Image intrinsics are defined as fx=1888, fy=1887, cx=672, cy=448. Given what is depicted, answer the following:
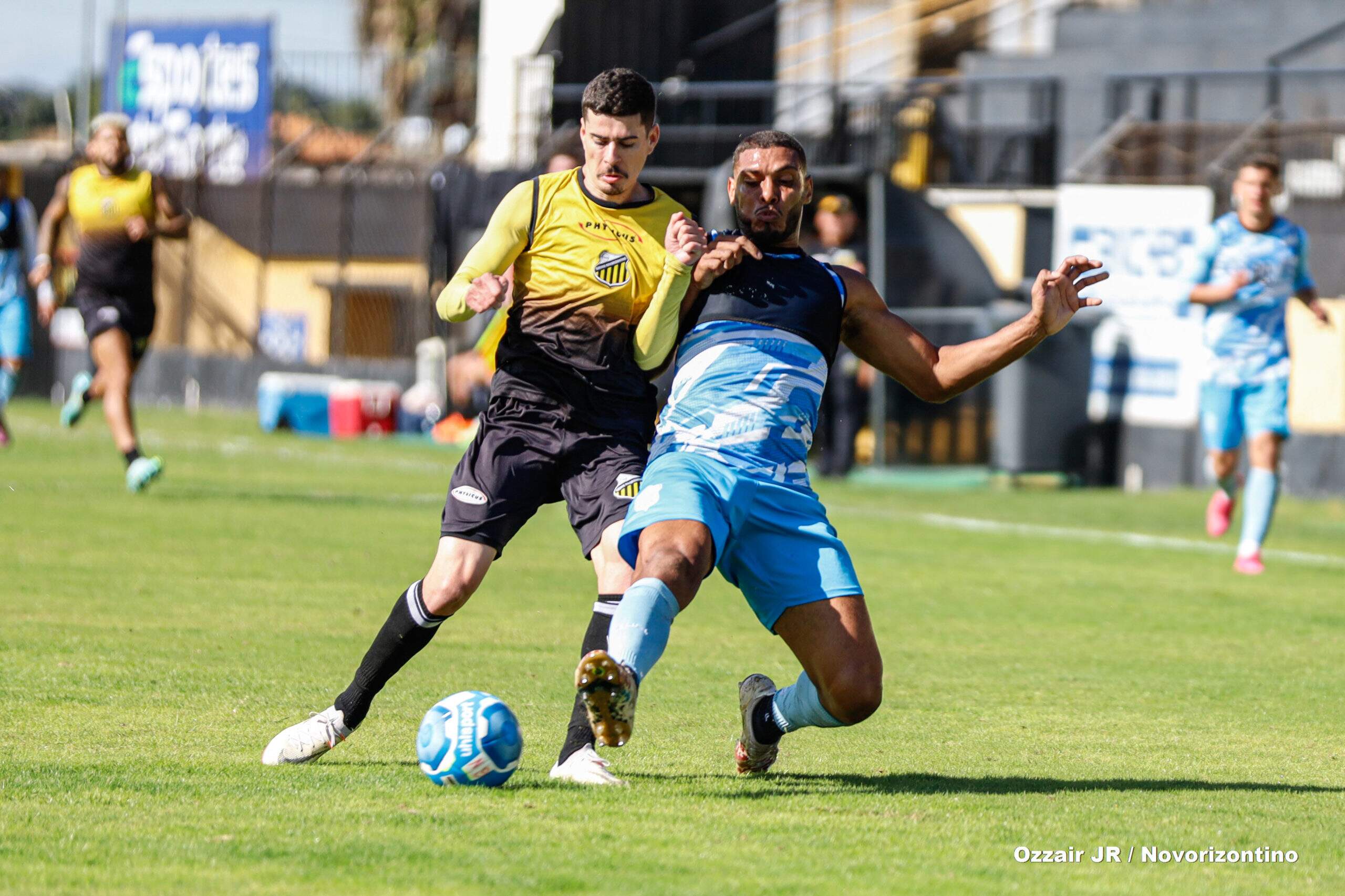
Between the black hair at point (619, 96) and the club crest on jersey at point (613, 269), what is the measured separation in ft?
1.38

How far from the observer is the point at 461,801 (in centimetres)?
501

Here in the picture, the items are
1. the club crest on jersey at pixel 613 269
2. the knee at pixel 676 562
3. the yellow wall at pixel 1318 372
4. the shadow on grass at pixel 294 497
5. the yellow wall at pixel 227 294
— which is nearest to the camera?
the knee at pixel 676 562

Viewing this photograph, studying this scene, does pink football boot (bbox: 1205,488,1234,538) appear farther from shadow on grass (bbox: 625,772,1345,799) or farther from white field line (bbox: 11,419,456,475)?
white field line (bbox: 11,419,456,475)

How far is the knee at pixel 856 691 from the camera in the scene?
5.34 metres

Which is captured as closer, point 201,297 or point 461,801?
point 461,801

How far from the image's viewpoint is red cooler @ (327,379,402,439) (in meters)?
22.9

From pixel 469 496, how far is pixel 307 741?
2.86 ft

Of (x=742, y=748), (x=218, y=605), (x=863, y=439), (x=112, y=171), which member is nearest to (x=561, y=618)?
(x=218, y=605)

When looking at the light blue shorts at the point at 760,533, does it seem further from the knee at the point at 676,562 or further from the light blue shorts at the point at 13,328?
the light blue shorts at the point at 13,328

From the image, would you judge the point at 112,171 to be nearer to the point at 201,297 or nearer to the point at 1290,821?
the point at 1290,821

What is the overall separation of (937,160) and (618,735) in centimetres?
1961

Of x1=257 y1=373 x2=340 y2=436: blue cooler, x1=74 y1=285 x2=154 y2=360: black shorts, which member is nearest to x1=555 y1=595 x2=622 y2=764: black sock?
x1=74 y1=285 x2=154 y2=360: black shorts

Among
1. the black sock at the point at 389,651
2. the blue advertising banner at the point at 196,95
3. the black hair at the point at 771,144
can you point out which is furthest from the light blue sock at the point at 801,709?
the blue advertising banner at the point at 196,95

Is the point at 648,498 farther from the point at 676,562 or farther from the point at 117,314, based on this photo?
the point at 117,314
